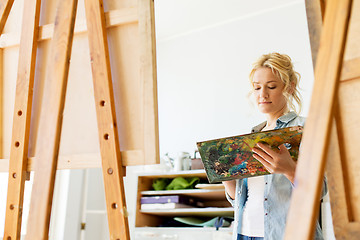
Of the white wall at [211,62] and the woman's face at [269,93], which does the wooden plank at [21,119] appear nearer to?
the woman's face at [269,93]

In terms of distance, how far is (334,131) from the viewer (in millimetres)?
958

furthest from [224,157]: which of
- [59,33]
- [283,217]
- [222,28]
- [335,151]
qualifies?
[222,28]

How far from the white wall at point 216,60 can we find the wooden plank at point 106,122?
2278 mm

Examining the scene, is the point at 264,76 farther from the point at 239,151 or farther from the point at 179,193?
the point at 179,193

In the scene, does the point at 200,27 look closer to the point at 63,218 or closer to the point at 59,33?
the point at 63,218

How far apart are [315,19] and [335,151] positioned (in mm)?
343

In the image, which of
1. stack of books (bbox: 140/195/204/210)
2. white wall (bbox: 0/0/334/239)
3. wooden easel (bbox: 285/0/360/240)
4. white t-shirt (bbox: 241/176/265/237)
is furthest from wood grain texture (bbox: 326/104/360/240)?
white wall (bbox: 0/0/334/239)

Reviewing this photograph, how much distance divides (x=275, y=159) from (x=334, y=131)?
0.34 meters

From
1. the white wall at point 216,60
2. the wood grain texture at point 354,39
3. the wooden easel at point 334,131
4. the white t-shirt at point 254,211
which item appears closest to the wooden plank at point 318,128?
the wooden easel at point 334,131

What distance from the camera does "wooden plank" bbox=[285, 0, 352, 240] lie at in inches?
27.7

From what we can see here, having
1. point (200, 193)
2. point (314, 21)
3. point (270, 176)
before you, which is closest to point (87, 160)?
point (270, 176)

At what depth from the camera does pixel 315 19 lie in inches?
39.7

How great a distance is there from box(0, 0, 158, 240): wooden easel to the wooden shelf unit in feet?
5.93

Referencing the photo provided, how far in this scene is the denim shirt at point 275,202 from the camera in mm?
1400
